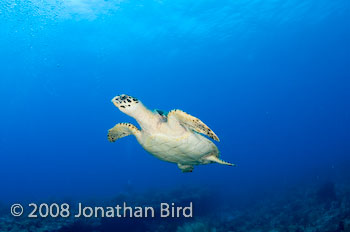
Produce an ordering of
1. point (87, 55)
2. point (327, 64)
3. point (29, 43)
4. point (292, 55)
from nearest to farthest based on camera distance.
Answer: point (29, 43) → point (87, 55) → point (292, 55) → point (327, 64)

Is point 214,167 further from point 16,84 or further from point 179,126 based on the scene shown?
point 179,126

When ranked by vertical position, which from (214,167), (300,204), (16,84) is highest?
(16,84)

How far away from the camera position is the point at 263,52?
4053 centimetres

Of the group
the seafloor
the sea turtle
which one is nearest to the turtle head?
the sea turtle

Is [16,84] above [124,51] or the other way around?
above

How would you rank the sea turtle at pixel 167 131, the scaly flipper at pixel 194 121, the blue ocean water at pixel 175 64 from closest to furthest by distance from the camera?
1. the scaly flipper at pixel 194 121
2. the sea turtle at pixel 167 131
3. the blue ocean water at pixel 175 64

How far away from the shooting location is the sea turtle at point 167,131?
3701mm

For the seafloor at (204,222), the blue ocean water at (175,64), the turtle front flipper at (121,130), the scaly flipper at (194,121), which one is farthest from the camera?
the blue ocean water at (175,64)

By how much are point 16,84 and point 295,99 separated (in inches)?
3755

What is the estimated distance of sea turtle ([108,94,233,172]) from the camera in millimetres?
3701

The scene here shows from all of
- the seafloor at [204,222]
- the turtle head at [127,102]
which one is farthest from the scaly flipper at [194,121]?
the seafloor at [204,222]

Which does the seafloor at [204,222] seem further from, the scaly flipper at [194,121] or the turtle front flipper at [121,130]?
the scaly flipper at [194,121]

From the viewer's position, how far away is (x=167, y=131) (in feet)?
13.2

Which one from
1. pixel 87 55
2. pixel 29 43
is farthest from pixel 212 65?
pixel 29 43
